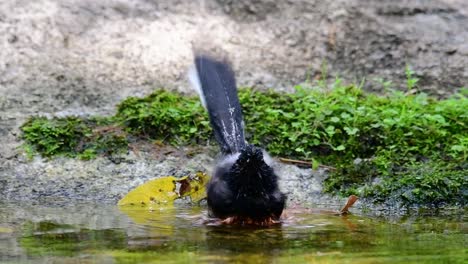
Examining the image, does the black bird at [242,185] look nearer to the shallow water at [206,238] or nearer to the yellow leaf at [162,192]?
the shallow water at [206,238]

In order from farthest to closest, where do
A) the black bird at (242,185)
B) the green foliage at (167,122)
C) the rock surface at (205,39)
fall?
1. the rock surface at (205,39)
2. the green foliage at (167,122)
3. the black bird at (242,185)

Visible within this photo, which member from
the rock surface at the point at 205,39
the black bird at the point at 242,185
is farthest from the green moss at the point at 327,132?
the black bird at the point at 242,185

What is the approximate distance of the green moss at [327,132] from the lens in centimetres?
566

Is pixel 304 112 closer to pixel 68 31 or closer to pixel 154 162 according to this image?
pixel 154 162

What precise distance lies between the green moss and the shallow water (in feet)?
2.70

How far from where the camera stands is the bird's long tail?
4925 millimetres

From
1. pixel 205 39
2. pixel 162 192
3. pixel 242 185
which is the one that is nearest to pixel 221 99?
pixel 162 192

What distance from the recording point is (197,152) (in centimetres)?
592

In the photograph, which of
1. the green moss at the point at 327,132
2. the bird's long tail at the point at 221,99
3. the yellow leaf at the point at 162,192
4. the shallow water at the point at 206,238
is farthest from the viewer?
the green moss at the point at 327,132

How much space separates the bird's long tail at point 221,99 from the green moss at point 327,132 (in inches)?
33.1

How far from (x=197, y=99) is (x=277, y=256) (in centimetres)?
335

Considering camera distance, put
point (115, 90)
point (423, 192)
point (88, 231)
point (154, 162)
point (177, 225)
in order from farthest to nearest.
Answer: point (115, 90), point (154, 162), point (423, 192), point (177, 225), point (88, 231)

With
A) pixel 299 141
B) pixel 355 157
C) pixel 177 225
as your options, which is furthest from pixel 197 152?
pixel 177 225

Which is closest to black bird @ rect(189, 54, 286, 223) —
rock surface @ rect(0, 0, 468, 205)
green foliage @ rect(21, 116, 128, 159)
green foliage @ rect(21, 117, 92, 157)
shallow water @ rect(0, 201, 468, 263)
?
shallow water @ rect(0, 201, 468, 263)
